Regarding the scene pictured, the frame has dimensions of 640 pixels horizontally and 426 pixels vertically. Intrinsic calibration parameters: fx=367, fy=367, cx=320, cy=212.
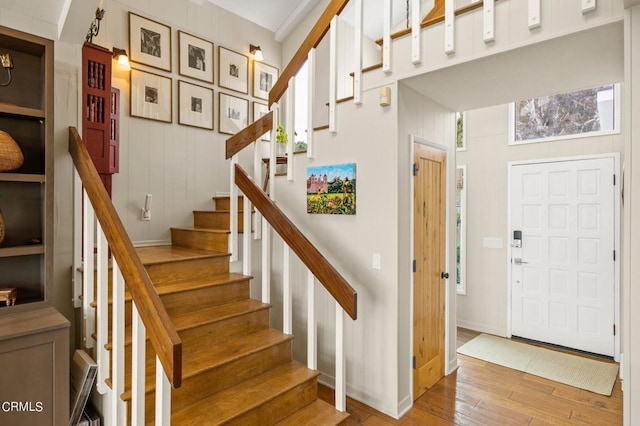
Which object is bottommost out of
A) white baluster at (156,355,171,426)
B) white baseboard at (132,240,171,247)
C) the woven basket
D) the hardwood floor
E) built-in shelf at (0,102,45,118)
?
the hardwood floor

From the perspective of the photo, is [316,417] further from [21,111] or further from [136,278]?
[21,111]

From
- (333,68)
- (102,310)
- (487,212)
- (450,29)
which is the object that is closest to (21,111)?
(102,310)

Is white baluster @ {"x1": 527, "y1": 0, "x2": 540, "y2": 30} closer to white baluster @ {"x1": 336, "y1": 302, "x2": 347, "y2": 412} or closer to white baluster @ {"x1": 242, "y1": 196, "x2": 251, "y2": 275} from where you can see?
white baluster @ {"x1": 336, "y1": 302, "x2": 347, "y2": 412}

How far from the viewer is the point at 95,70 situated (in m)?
2.91

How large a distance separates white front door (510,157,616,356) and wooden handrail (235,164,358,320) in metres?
3.00

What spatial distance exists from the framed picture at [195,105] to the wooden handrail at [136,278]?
83.8 inches

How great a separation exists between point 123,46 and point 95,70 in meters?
1.05

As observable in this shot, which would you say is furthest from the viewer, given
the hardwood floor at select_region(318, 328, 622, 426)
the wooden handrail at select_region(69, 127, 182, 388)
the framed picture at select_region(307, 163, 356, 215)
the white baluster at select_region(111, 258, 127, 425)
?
the framed picture at select_region(307, 163, 356, 215)

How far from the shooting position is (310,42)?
3152 millimetres

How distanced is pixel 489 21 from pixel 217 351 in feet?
9.02

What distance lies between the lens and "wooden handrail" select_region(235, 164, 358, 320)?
7.97ft

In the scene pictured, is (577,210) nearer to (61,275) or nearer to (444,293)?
(444,293)

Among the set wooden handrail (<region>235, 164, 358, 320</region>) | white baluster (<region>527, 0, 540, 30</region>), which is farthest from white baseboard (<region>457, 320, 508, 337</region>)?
white baluster (<region>527, 0, 540, 30</region>)

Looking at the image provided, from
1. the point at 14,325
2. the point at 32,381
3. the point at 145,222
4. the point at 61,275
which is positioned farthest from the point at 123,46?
the point at 32,381
